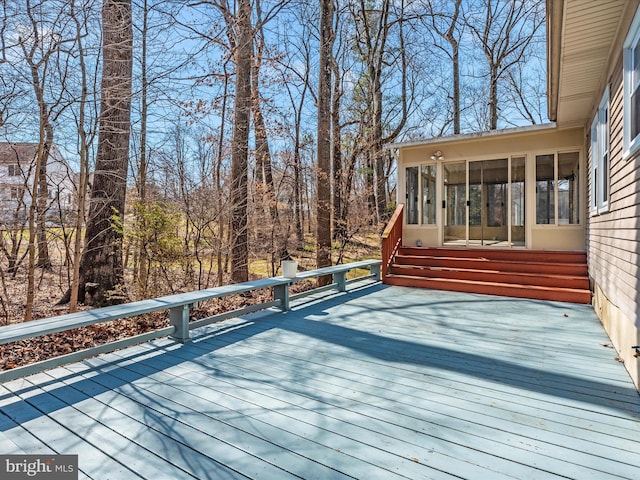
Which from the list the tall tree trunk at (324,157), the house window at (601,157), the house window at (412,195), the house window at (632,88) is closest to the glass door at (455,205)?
the house window at (412,195)

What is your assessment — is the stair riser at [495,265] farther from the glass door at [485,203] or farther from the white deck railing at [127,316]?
the white deck railing at [127,316]

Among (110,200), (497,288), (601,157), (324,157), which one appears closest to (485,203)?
(497,288)

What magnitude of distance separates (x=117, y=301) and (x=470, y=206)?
278 inches

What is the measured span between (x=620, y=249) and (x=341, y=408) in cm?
302

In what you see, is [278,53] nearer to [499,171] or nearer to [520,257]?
[499,171]

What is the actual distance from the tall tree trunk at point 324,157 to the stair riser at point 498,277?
1.77 metres

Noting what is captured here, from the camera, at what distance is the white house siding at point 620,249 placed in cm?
294

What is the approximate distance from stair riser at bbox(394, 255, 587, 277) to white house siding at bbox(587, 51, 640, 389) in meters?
1.47

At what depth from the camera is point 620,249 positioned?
3.53 meters

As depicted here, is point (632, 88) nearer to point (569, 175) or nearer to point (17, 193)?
point (569, 175)

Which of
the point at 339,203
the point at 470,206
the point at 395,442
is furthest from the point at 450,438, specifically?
the point at 339,203

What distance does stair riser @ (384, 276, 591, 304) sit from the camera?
5754 millimetres

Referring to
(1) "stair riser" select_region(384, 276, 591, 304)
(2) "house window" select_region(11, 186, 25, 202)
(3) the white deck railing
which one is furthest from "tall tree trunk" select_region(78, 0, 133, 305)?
(1) "stair riser" select_region(384, 276, 591, 304)

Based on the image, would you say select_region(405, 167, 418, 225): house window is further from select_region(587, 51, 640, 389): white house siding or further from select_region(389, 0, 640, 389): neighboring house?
select_region(587, 51, 640, 389): white house siding
